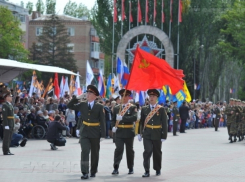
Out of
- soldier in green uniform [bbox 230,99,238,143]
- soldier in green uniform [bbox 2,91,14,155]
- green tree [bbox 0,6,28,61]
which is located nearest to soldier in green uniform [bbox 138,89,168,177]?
soldier in green uniform [bbox 2,91,14,155]

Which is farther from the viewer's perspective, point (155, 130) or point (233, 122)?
point (233, 122)

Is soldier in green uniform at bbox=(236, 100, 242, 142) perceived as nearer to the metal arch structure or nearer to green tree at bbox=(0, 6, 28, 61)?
the metal arch structure

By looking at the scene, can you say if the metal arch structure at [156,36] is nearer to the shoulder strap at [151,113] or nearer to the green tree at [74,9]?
the shoulder strap at [151,113]

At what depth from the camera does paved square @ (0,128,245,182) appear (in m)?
14.5

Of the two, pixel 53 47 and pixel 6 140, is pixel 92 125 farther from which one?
pixel 53 47

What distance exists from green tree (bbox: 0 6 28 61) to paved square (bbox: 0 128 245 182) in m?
46.8

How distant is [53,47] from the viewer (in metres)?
89.4

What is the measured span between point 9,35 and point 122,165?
5380cm

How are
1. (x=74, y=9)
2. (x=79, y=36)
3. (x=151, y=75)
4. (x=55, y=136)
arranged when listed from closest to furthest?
1. (x=151, y=75)
2. (x=55, y=136)
3. (x=79, y=36)
4. (x=74, y=9)

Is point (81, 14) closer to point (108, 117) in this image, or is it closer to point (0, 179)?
point (108, 117)

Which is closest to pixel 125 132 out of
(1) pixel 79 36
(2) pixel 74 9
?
(1) pixel 79 36

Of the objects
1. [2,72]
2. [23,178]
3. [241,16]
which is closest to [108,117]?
[2,72]

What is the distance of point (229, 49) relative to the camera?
65062 mm

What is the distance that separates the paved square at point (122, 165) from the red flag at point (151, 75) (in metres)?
1.91
